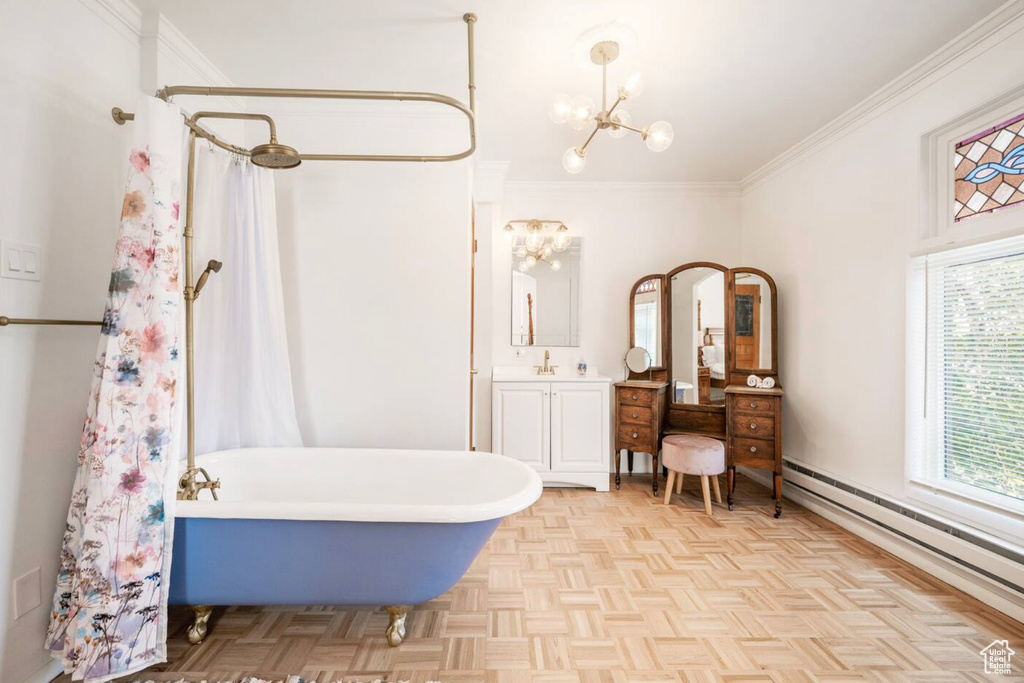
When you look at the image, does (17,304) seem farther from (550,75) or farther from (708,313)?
(708,313)

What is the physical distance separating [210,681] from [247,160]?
2.13m

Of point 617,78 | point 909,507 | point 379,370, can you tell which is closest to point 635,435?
point 909,507

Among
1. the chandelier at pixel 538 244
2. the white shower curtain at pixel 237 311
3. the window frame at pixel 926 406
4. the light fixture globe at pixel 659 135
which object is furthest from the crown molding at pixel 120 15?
the window frame at pixel 926 406

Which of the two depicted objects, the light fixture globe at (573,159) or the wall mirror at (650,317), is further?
the wall mirror at (650,317)

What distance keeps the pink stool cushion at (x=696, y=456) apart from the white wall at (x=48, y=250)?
317 centimetres

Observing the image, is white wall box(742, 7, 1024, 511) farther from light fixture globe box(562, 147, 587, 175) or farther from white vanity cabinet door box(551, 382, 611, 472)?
light fixture globe box(562, 147, 587, 175)

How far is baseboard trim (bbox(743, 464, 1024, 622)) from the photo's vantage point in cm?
191

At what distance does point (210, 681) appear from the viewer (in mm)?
1532

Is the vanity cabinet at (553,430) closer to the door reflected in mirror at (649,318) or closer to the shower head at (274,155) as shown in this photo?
the door reflected in mirror at (649,318)

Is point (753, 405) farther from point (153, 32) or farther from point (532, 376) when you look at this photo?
point (153, 32)

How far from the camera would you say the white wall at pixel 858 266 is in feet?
7.43

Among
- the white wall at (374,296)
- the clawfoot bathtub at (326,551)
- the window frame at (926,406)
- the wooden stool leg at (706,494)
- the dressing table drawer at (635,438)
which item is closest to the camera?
the clawfoot bathtub at (326,551)

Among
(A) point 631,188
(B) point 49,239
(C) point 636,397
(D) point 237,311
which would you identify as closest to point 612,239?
(A) point 631,188

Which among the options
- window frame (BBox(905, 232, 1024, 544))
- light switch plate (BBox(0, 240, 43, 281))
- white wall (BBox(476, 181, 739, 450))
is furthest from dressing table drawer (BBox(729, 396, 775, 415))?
light switch plate (BBox(0, 240, 43, 281))
